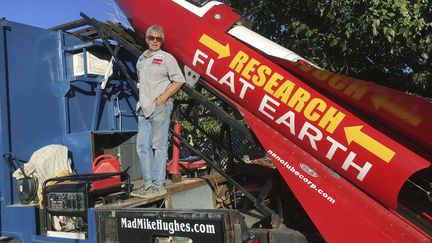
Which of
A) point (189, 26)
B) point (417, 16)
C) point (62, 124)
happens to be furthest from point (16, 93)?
point (417, 16)

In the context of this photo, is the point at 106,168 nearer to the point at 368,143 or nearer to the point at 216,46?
the point at 216,46

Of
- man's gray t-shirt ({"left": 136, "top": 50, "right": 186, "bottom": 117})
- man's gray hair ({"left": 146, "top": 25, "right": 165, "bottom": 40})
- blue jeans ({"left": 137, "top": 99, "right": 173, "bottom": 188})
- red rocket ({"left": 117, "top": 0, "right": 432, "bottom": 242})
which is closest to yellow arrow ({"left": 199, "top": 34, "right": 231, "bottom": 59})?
red rocket ({"left": 117, "top": 0, "right": 432, "bottom": 242})

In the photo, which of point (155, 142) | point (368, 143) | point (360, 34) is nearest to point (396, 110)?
point (368, 143)

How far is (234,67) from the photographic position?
13.4ft

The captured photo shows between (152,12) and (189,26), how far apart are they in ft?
2.00

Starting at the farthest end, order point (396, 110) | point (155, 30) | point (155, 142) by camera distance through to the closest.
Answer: point (155, 30) → point (155, 142) → point (396, 110)

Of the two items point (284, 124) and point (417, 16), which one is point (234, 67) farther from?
point (417, 16)

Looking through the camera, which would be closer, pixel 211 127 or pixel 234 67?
pixel 234 67

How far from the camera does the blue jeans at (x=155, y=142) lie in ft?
14.4

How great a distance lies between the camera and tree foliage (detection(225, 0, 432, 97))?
4762mm

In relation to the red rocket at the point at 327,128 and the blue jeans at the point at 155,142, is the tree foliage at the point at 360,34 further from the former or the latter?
the blue jeans at the point at 155,142

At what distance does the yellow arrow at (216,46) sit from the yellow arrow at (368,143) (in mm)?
1321

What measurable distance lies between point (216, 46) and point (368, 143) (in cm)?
165

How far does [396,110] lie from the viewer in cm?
330
